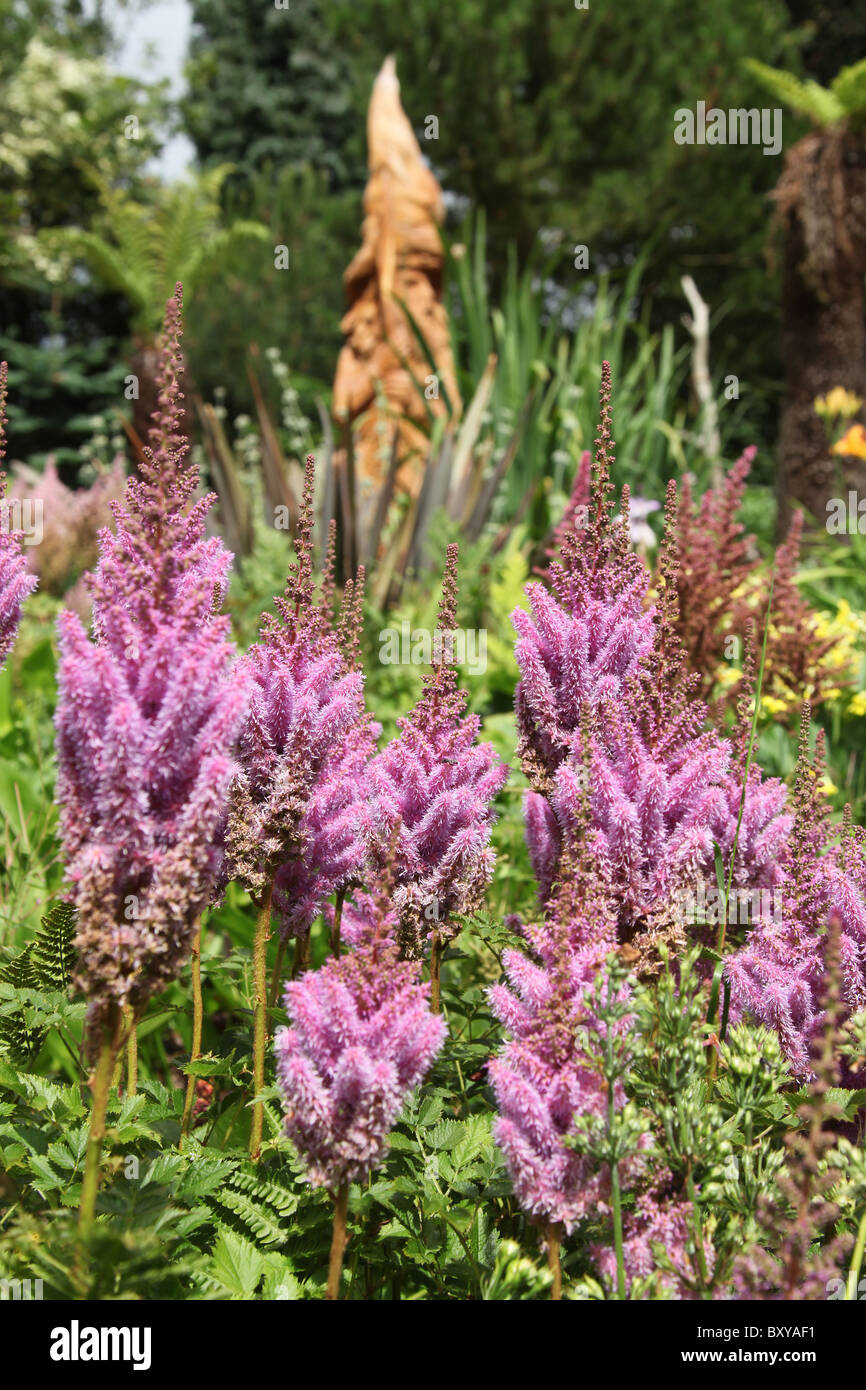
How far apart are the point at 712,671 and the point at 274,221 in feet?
61.0

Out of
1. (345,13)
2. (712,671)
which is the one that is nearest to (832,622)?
(712,671)

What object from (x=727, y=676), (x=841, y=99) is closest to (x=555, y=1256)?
(x=727, y=676)

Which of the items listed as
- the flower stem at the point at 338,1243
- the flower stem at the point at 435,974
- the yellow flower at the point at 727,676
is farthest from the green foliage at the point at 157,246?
the flower stem at the point at 338,1243

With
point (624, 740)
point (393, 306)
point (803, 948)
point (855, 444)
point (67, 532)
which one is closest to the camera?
point (624, 740)

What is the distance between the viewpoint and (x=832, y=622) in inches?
173

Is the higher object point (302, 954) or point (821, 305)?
point (821, 305)

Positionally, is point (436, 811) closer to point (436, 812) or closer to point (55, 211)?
point (436, 812)

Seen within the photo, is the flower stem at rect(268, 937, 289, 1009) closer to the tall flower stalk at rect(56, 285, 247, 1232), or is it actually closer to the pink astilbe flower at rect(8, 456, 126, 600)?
the tall flower stalk at rect(56, 285, 247, 1232)

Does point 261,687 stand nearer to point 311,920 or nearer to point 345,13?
point 311,920

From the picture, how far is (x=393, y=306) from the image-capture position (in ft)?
27.5

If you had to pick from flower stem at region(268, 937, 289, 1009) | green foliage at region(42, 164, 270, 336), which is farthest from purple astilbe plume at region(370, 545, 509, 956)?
green foliage at region(42, 164, 270, 336)

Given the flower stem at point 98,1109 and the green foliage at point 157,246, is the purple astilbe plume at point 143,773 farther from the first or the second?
the green foliage at point 157,246

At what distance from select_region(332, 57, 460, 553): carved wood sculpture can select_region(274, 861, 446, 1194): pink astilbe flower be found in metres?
7.09

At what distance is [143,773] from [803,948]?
1.13 m
